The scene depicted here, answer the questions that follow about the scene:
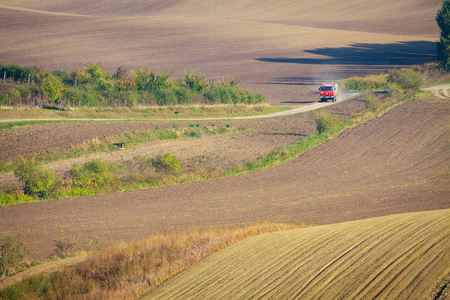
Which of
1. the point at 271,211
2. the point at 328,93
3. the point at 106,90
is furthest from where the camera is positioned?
the point at 328,93

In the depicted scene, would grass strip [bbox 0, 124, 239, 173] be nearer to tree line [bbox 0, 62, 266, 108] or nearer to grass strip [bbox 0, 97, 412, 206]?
grass strip [bbox 0, 97, 412, 206]

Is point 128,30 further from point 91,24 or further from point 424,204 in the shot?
point 424,204

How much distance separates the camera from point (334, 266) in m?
11.1

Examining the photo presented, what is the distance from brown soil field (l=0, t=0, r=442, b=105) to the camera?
88.9 m

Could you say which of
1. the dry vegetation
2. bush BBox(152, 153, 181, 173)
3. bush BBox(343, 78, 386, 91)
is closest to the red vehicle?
the dry vegetation

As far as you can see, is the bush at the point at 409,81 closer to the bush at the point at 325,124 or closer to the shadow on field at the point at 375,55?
the bush at the point at 325,124

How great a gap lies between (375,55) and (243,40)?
33.5 m

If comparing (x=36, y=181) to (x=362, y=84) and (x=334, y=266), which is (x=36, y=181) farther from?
(x=362, y=84)

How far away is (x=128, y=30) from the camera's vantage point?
4724 inches

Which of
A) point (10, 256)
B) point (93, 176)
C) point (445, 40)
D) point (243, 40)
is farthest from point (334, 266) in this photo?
point (243, 40)

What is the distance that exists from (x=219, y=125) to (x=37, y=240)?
30.1 m

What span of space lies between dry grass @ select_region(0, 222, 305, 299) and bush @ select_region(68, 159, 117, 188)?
11365mm

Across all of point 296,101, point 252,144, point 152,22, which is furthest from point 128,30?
point 252,144

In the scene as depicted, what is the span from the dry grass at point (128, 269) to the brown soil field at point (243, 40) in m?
51.0
